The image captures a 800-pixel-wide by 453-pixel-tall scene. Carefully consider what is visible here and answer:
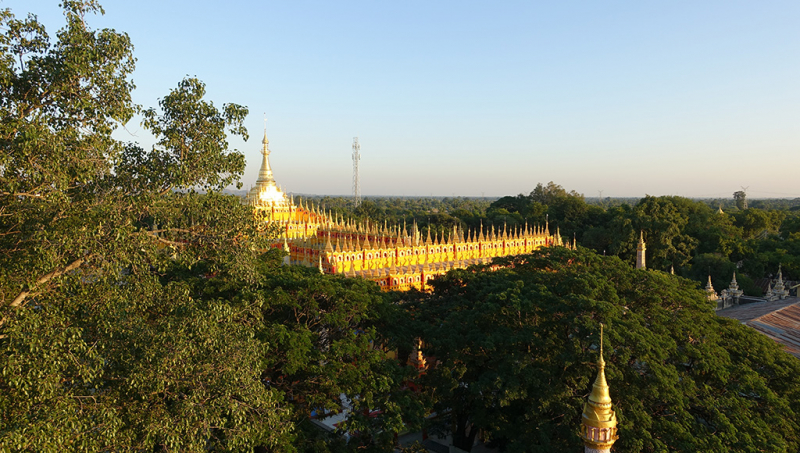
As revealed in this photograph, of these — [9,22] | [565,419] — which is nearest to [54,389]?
[9,22]

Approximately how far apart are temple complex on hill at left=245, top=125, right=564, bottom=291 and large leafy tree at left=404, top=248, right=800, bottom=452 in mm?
6354

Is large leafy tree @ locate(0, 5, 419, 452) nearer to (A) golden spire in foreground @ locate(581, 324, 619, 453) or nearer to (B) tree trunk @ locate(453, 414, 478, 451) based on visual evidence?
(A) golden spire in foreground @ locate(581, 324, 619, 453)

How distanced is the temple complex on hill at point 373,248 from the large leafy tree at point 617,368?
635 cm

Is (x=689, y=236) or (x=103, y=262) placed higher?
(x=103, y=262)

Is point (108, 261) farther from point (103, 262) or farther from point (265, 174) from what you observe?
point (265, 174)

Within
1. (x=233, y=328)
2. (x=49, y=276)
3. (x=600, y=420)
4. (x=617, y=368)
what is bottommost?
(x=617, y=368)

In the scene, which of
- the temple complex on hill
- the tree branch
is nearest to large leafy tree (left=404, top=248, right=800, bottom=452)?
the temple complex on hill

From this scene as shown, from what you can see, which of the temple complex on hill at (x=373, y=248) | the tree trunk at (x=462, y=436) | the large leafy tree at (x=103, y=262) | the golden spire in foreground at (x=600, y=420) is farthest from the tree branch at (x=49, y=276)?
the tree trunk at (x=462, y=436)

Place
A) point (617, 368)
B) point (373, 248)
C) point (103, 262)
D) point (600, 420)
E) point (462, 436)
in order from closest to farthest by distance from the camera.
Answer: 1. point (103, 262)
2. point (600, 420)
3. point (617, 368)
4. point (462, 436)
5. point (373, 248)

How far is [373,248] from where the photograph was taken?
29.2 meters

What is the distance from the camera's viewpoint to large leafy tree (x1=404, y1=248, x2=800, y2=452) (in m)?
15.7

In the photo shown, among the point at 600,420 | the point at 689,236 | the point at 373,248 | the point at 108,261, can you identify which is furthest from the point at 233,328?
the point at 689,236

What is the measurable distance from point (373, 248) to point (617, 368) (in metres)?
15.3

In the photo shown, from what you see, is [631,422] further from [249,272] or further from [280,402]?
[249,272]
